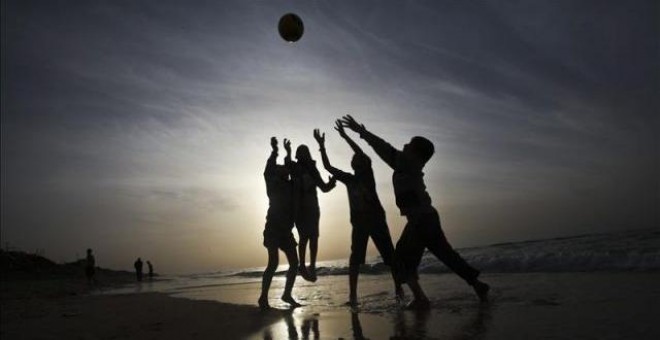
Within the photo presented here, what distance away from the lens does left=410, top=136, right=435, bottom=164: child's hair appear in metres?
5.46

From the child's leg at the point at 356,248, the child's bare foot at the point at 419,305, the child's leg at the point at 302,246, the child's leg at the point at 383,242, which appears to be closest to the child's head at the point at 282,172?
the child's leg at the point at 302,246

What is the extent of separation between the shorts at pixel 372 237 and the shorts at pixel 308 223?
1.37 metres

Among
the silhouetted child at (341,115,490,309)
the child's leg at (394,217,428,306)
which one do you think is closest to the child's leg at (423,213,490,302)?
the silhouetted child at (341,115,490,309)

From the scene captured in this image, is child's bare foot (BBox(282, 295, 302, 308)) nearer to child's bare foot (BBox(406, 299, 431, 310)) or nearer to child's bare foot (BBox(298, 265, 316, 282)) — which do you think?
child's bare foot (BBox(298, 265, 316, 282))

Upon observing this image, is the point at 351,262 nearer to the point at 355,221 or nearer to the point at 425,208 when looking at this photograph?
the point at 355,221

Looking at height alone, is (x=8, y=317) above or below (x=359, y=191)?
below

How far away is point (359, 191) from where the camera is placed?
638cm

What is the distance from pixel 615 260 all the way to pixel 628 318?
10803mm

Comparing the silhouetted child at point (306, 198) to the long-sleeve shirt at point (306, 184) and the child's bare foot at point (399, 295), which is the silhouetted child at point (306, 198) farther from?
the child's bare foot at point (399, 295)

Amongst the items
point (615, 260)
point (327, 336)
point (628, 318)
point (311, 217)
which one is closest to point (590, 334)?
point (628, 318)

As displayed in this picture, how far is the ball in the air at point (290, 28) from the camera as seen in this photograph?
Answer: 8766mm

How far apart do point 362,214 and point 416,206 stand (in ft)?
3.58

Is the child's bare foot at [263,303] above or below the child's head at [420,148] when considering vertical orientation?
below

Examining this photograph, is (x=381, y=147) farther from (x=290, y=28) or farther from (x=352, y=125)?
(x=290, y=28)
